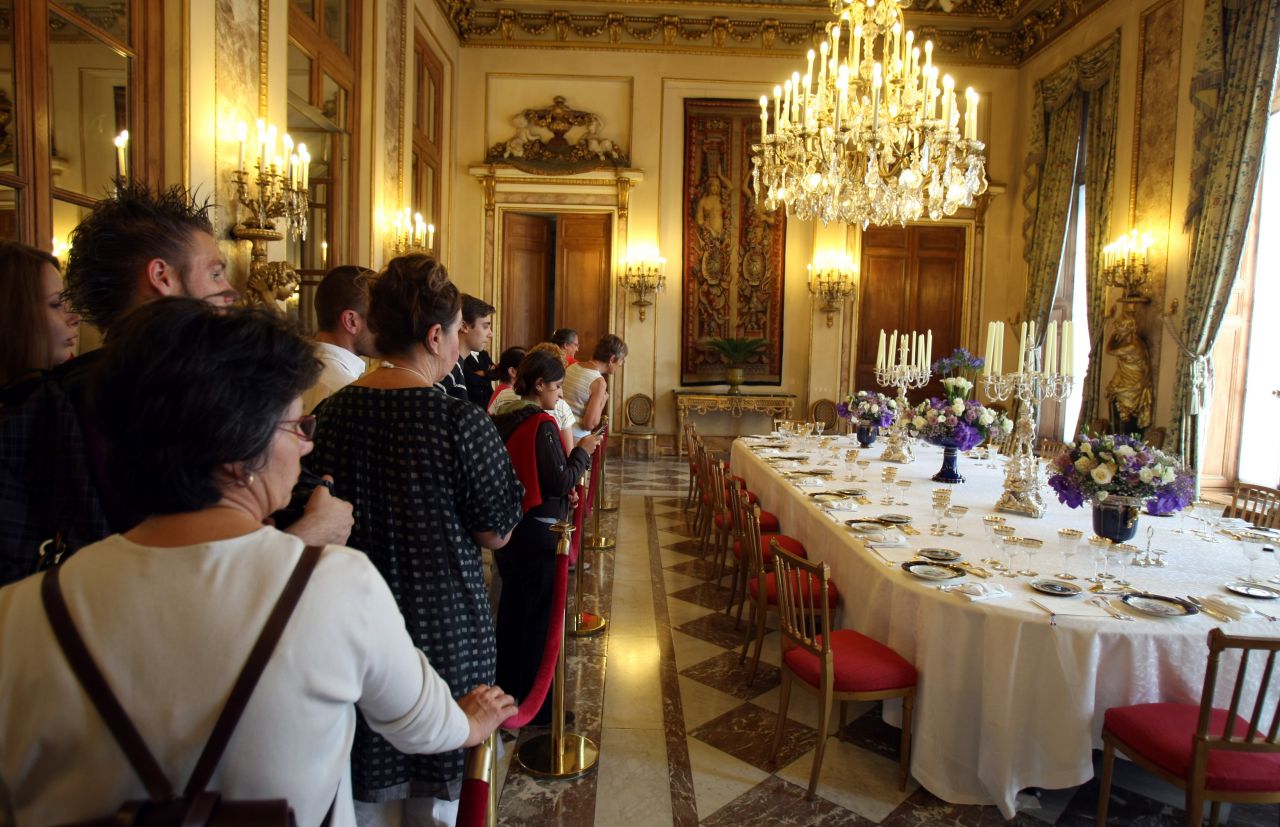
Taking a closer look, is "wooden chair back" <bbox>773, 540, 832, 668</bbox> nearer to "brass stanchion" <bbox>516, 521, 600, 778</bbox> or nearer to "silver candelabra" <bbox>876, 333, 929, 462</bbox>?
"brass stanchion" <bbox>516, 521, 600, 778</bbox>

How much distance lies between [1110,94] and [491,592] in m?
8.30

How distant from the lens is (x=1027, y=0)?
1019 cm

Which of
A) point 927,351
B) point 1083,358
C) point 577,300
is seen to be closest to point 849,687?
point 927,351

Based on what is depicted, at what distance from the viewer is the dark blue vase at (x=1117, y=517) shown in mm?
3459

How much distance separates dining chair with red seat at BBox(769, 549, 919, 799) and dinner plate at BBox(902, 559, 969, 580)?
328 millimetres

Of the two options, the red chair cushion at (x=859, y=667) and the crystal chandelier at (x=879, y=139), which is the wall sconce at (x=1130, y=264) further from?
the red chair cushion at (x=859, y=667)

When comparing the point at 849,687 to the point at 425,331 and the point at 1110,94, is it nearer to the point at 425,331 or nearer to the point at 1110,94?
the point at 425,331

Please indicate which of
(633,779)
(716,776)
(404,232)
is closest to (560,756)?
(633,779)

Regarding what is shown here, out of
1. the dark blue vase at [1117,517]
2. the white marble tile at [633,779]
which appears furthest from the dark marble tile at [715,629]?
the dark blue vase at [1117,517]

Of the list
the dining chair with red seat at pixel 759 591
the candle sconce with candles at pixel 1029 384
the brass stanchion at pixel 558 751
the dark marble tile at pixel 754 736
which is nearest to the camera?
the brass stanchion at pixel 558 751

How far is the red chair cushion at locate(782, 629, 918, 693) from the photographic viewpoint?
3.08m

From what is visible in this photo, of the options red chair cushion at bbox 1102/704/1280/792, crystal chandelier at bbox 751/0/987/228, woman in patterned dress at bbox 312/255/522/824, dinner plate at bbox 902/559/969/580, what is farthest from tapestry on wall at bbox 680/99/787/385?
woman in patterned dress at bbox 312/255/522/824

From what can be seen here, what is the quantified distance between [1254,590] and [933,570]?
115 cm

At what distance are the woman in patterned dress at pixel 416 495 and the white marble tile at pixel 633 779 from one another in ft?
3.79
